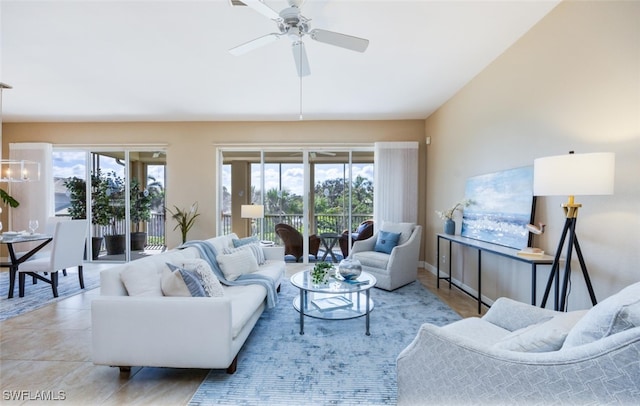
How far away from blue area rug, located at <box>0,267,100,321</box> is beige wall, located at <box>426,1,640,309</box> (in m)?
5.35

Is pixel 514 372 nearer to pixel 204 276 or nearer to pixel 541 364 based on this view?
pixel 541 364

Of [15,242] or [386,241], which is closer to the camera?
[15,242]

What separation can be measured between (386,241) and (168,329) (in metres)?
3.00

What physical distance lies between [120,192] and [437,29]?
5.92m

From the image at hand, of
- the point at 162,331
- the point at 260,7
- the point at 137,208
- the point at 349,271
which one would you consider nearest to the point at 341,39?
the point at 260,7

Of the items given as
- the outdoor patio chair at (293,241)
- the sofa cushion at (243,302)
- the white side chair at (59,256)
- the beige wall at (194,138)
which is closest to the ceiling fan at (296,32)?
the sofa cushion at (243,302)

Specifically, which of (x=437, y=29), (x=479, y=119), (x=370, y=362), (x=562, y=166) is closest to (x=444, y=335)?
(x=370, y=362)

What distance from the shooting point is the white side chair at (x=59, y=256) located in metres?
3.33

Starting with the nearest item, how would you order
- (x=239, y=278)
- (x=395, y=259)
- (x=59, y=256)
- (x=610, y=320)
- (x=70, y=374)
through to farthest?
(x=610, y=320)
(x=70, y=374)
(x=239, y=278)
(x=59, y=256)
(x=395, y=259)

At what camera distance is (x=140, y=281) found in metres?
1.88

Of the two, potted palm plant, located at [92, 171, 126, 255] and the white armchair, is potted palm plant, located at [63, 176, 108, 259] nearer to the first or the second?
potted palm plant, located at [92, 171, 126, 255]

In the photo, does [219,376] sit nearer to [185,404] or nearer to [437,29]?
[185,404]

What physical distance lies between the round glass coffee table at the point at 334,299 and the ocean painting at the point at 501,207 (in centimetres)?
143

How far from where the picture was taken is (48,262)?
3379 mm
